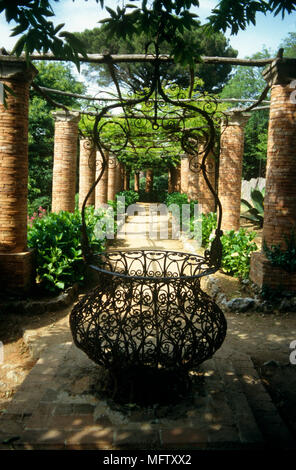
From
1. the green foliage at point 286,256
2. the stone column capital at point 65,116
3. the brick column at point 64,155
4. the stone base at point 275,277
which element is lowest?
the stone base at point 275,277

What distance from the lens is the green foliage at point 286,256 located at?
5.59 metres

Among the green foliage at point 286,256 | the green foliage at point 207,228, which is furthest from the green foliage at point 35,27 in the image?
the green foliage at point 207,228

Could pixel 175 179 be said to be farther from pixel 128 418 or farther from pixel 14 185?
pixel 128 418

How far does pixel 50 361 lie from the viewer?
3572 millimetres

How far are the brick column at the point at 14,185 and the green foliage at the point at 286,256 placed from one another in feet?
12.6

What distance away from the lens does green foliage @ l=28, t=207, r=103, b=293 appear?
5.77 metres

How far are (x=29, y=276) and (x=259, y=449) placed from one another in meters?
4.26

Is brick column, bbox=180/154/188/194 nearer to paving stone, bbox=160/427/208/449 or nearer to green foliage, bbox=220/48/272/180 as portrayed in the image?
green foliage, bbox=220/48/272/180

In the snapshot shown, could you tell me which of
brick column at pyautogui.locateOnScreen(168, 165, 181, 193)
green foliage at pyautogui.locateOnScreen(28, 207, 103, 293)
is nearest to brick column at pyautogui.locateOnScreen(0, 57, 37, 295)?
green foliage at pyautogui.locateOnScreen(28, 207, 103, 293)

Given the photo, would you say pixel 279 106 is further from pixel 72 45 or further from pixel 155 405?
pixel 155 405

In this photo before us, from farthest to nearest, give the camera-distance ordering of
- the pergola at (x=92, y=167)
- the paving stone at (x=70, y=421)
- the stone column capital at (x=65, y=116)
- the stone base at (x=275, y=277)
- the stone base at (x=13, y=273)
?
1. the stone column capital at (x=65, y=116)
2. the stone base at (x=275, y=277)
3. the stone base at (x=13, y=273)
4. the pergola at (x=92, y=167)
5. the paving stone at (x=70, y=421)

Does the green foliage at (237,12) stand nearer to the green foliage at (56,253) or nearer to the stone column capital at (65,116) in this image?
the green foliage at (56,253)
